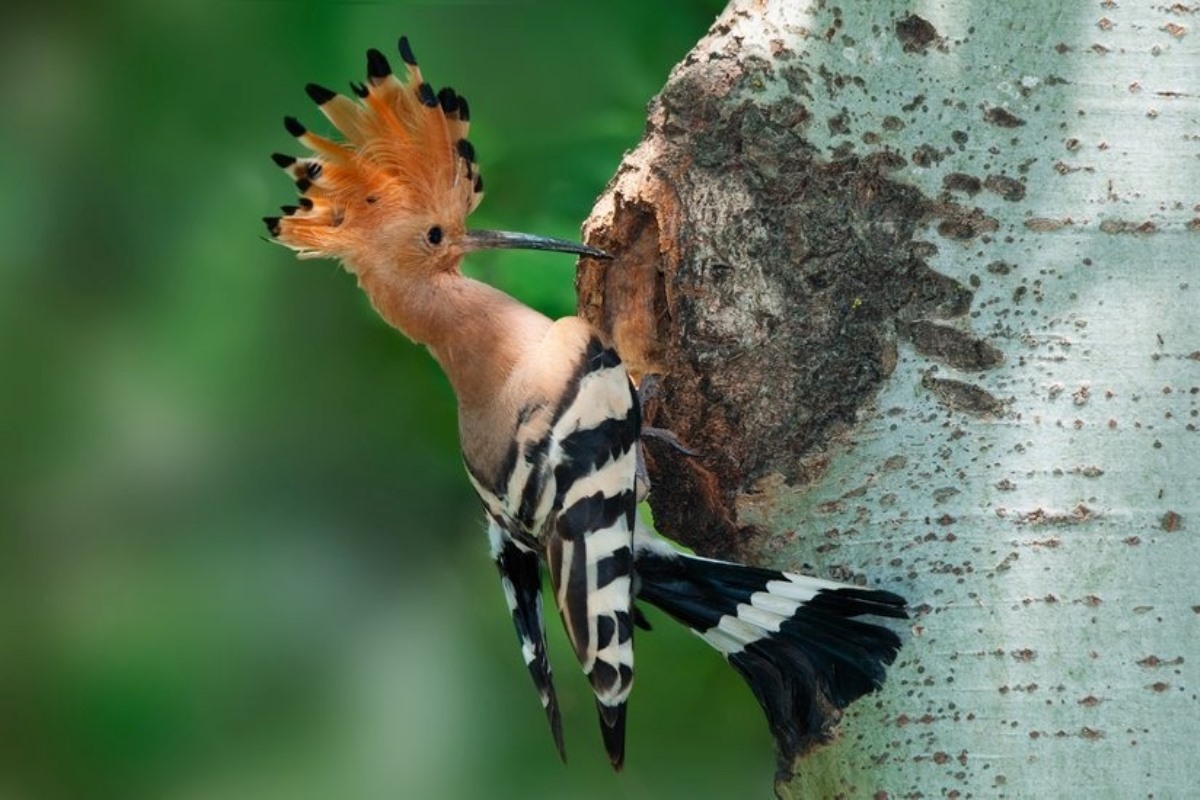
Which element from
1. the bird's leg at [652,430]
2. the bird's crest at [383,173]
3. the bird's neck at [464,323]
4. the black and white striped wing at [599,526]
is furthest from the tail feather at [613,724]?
the bird's crest at [383,173]

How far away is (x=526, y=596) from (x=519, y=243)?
488mm

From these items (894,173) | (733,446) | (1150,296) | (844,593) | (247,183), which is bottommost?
(844,593)

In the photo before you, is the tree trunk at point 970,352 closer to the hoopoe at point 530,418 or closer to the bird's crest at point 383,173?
the hoopoe at point 530,418

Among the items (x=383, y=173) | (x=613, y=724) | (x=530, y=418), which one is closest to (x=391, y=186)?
(x=383, y=173)

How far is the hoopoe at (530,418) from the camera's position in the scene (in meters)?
1.82

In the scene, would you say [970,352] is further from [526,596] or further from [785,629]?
[526,596]

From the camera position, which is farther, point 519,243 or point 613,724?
point 519,243

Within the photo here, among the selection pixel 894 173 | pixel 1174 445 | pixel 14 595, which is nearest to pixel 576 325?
pixel 894 173

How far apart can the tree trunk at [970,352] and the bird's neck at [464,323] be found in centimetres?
34

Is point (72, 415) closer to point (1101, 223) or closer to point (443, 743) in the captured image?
point (443, 743)

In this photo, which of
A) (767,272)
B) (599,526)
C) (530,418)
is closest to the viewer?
(767,272)

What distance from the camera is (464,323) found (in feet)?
6.97

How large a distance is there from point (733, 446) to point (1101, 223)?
19.3 inches

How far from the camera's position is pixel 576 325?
6.72 feet
